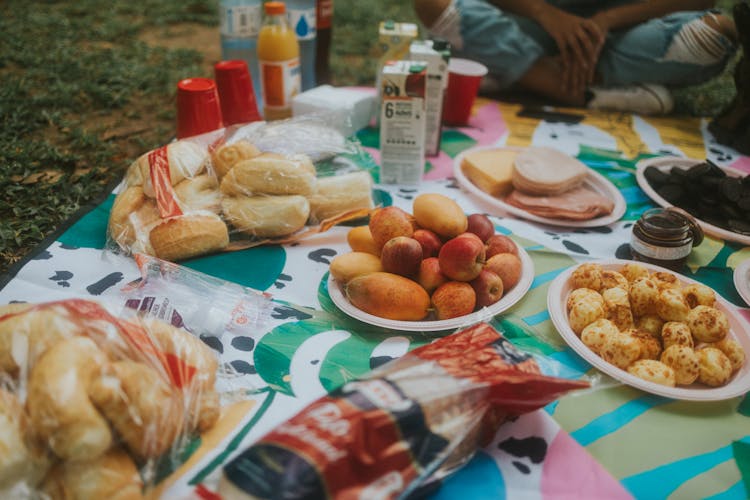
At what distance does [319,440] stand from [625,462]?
0.54m

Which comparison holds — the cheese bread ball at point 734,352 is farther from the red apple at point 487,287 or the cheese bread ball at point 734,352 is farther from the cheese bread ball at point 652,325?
the red apple at point 487,287

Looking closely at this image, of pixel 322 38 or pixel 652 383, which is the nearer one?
pixel 652 383

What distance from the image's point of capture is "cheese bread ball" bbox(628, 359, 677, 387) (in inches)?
39.9

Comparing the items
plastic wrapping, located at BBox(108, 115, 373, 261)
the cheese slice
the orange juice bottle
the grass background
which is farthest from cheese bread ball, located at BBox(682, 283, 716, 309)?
the grass background

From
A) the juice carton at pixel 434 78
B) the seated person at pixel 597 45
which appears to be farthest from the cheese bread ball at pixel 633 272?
the seated person at pixel 597 45

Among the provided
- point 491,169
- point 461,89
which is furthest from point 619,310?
point 461,89

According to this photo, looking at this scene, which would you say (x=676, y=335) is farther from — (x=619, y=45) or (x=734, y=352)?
(x=619, y=45)

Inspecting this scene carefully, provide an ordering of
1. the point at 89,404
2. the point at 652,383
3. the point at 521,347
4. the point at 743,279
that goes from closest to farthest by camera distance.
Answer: the point at 89,404, the point at 652,383, the point at 521,347, the point at 743,279

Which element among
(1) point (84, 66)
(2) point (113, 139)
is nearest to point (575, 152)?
(2) point (113, 139)

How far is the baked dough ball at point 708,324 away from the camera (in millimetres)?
1081

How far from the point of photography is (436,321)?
1.15 meters

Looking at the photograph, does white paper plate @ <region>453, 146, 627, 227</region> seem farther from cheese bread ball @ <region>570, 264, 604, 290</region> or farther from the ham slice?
cheese bread ball @ <region>570, 264, 604, 290</region>

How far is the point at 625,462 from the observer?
37.3 inches

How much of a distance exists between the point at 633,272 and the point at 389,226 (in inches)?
21.7
